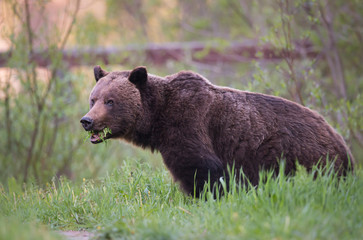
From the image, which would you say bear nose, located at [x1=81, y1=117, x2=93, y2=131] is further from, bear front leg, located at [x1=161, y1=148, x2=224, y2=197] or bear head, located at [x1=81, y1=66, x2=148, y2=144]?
bear front leg, located at [x1=161, y1=148, x2=224, y2=197]

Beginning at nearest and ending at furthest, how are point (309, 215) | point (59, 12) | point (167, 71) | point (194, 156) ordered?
point (309, 215)
point (194, 156)
point (59, 12)
point (167, 71)

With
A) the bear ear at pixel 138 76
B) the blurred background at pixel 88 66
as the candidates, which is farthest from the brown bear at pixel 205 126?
the blurred background at pixel 88 66

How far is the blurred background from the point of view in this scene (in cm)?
891

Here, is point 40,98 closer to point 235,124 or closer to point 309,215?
point 235,124

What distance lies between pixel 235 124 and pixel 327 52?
298 inches

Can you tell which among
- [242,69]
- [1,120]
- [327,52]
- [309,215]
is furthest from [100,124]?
[242,69]

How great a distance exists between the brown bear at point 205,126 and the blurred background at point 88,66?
262cm

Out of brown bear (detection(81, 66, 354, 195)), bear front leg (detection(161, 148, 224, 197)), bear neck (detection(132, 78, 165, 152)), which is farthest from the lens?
bear neck (detection(132, 78, 165, 152))

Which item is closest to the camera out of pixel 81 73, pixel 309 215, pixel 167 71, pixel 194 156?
pixel 309 215

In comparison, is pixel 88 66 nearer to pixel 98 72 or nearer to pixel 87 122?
pixel 98 72

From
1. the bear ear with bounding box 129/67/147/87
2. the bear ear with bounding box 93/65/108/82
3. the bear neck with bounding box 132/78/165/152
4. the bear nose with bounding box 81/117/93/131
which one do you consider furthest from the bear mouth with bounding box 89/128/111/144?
the bear ear with bounding box 93/65/108/82

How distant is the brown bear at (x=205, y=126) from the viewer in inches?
190

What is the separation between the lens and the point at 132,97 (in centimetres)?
527

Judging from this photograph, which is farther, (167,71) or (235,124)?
(167,71)
